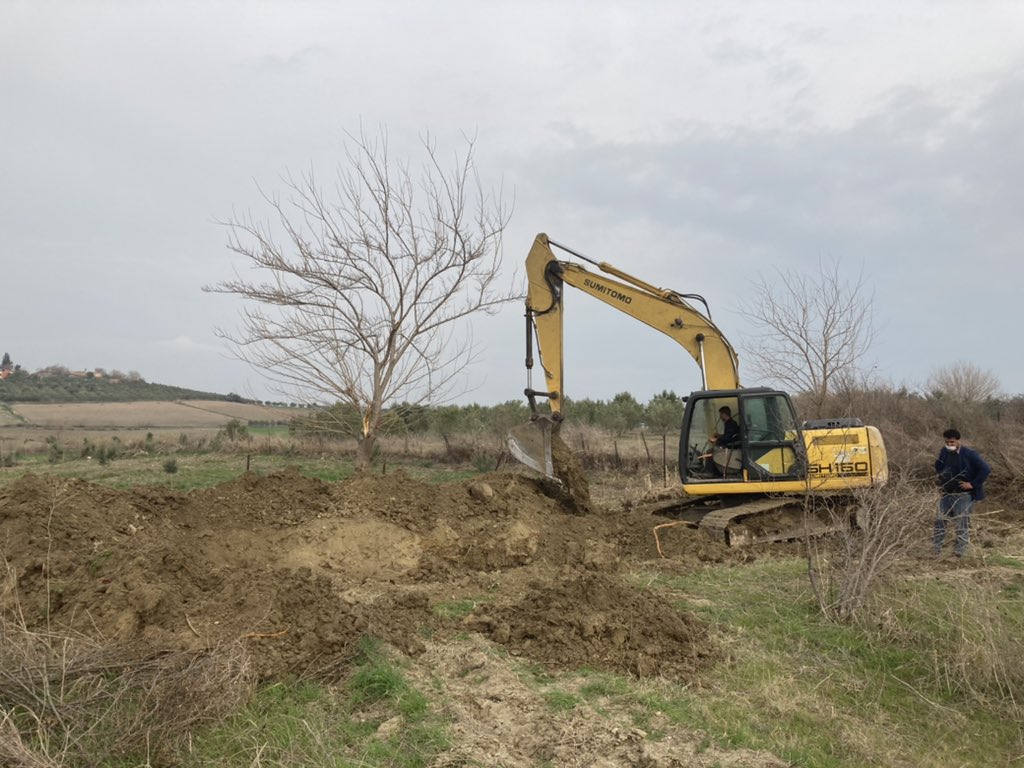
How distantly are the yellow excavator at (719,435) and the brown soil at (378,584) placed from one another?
100 cm

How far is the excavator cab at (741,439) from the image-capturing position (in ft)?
35.3

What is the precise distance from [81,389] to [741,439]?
6748 centimetres

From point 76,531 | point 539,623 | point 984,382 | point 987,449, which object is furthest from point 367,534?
point 984,382

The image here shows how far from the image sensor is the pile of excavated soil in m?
5.75

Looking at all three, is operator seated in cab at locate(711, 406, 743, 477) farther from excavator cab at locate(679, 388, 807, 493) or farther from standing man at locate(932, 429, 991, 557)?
standing man at locate(932, 429, 991, 557)

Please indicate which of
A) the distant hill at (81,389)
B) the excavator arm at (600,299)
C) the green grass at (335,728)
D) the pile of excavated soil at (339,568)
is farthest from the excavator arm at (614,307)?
the distant hill at (81,389)

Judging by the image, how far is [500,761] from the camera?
4.16m

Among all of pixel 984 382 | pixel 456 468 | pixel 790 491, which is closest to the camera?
pixel 790 491

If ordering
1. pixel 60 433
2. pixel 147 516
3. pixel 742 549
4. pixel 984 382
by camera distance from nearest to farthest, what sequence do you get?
pixel 147 516 < pixel 742 549 < pixel 984 382 < pixel 60 433

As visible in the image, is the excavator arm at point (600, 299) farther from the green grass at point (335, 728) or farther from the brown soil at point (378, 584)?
the green grass at point (335, 728)

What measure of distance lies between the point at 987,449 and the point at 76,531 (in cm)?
1813

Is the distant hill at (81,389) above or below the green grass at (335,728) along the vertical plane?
above

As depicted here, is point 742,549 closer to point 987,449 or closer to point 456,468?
point 987,449

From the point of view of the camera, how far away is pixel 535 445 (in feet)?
37.2
